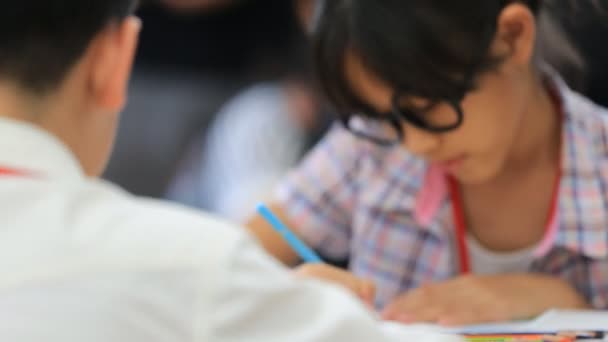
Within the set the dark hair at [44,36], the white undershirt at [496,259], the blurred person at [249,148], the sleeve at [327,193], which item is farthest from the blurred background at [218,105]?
the dark hair at [44,36]

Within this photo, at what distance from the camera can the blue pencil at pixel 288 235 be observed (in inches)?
36.4

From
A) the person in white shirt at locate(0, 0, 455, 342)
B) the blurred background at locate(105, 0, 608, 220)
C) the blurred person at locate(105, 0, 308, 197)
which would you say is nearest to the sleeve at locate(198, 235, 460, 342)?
the person in white shirt at locate(0, 0, 455, 342)

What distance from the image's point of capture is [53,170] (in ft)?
1.76

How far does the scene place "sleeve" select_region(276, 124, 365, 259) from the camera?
1011 mm

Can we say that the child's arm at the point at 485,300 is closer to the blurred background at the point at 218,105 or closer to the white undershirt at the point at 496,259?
the white undershirt at the point at 496,259

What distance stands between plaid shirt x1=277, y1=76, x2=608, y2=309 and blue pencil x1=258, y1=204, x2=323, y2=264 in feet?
0.07

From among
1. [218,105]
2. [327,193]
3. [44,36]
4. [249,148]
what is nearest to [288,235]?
[327,193]

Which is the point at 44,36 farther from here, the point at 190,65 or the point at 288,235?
the point at 190,65

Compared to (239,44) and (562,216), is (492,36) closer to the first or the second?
(562,216)

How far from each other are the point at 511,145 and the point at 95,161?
454mm

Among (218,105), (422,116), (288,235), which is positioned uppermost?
(422,116)

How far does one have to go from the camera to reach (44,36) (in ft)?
1.91

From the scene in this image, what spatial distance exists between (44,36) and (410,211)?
1.57 feet

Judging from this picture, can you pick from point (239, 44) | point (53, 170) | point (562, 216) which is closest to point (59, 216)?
point (53, 170)
